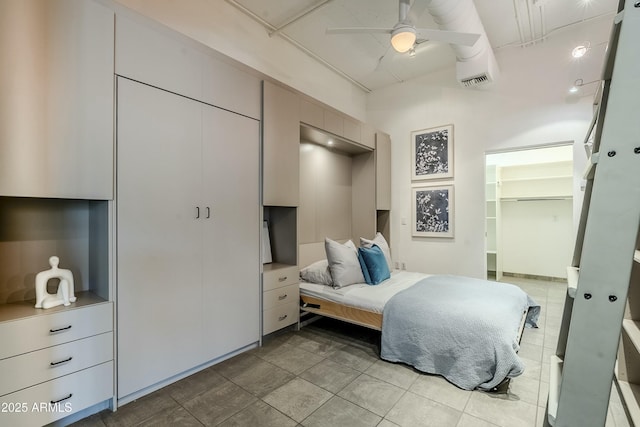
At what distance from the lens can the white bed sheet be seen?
2736 mm

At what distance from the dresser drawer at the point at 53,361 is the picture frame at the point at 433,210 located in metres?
4.13

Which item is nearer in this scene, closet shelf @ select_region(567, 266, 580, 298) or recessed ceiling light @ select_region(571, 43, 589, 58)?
closet shelf @ select_region(567, 266, 580, 298)

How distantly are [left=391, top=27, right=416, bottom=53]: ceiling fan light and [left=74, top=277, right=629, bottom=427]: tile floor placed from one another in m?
2.72

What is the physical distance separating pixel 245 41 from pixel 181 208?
223 cm

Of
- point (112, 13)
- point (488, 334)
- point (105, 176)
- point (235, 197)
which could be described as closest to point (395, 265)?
point (488, 334)

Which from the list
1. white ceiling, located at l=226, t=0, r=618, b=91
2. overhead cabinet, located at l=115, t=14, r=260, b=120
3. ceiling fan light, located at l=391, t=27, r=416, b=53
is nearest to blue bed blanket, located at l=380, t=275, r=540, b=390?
ceiling fan light, located at l=391, t=27, r=416, b=53

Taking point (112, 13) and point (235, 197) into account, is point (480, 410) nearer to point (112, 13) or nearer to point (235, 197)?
point (235, 197)

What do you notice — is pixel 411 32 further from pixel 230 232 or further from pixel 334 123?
pixel 230 232

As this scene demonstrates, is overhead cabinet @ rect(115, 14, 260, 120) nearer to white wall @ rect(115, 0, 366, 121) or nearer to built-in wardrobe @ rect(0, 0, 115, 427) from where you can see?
built-in wardrobe @ rect(0, 0, 115, 427)

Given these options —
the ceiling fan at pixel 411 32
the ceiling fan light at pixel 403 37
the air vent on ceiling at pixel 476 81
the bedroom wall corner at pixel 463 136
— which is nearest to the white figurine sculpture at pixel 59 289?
the ceiling fan at pixel 411 32

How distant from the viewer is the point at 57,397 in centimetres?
167

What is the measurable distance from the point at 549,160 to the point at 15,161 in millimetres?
6905

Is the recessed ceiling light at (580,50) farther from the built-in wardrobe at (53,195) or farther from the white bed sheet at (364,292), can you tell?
the built-in wardrobe at (53,195)

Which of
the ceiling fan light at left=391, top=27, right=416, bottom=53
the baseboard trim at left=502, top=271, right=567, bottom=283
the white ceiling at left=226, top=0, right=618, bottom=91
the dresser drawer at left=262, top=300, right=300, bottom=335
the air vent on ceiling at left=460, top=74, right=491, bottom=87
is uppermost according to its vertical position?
the white ceiling at left=226, top=0, right=618, bottom=91
